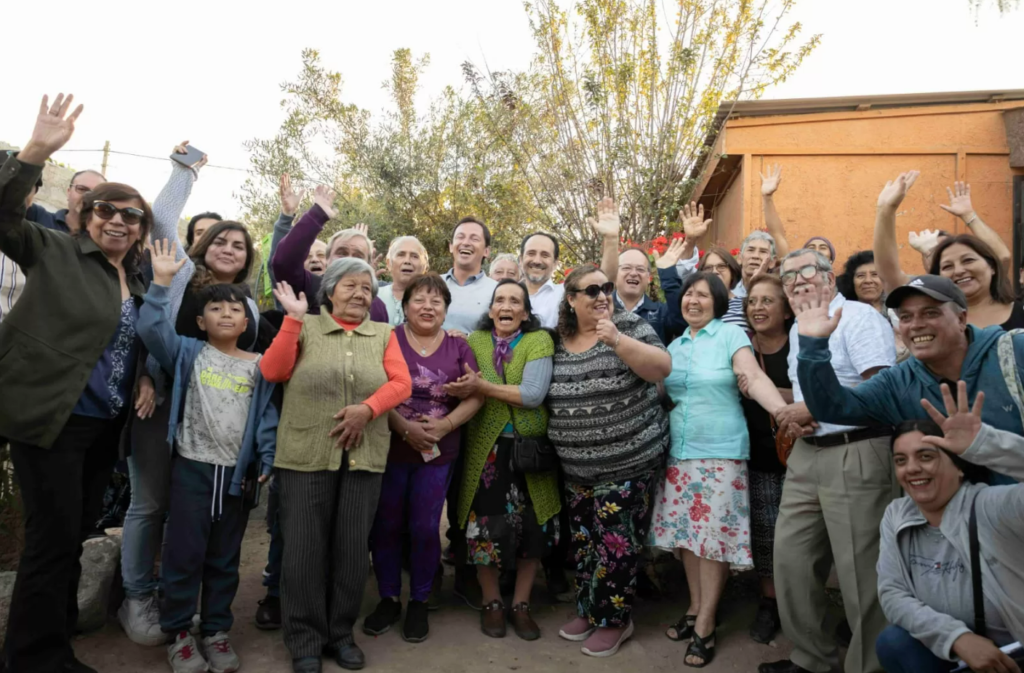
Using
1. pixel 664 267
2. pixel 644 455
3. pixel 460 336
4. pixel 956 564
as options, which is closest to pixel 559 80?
pixel 664 267

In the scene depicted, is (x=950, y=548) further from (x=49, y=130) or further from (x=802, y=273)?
(x=49, y=130)

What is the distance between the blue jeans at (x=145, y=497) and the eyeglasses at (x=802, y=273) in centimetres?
327

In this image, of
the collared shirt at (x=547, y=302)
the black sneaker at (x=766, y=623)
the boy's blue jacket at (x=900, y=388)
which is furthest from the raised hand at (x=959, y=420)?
the collared shirt at (x=547, y=302)

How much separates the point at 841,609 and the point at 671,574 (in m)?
1.06

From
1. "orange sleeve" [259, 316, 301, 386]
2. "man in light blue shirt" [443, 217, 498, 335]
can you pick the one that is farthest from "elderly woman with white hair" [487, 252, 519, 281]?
"orange sleeve" [259, 316, 301, 386]

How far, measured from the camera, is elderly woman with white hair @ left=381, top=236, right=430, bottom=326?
4828mm

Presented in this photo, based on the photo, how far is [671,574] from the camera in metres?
4.88

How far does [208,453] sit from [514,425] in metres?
1.65

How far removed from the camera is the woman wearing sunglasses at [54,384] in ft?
9.77

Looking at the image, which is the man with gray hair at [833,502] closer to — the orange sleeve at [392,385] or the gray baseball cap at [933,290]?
the gray baseball cap at [933,290]

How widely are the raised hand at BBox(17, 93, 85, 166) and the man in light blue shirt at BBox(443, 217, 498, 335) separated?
2.51 m

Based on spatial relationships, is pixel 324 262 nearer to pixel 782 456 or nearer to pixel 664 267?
pixel 664 267

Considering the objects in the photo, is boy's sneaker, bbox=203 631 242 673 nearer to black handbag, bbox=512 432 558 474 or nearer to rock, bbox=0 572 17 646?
rock, bbox=0 572 17 646

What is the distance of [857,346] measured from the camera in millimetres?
3516
